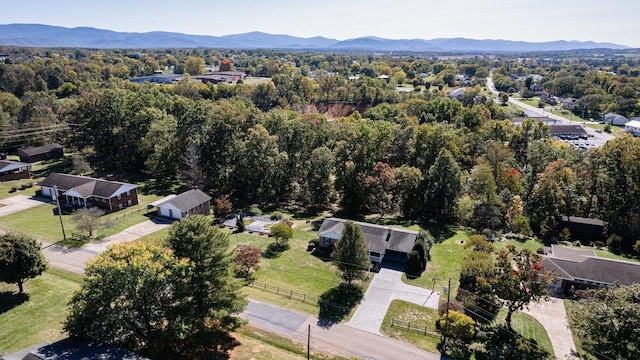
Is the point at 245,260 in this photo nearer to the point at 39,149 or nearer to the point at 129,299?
the point at 129,299

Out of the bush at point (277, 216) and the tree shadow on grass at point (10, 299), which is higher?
the tree shadow on grass at point (10, 299)

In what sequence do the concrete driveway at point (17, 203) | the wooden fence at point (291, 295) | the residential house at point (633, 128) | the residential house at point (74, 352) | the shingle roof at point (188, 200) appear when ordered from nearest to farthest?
the residential house at point (74, 352) → the wooden fence at point (291, 295) → the shingle roof at point (188, 200) → the concrete driveway at point (17, 203) → the residential house at point (633, 128)

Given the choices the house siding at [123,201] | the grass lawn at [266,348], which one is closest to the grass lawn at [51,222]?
the house siding at [123,201]

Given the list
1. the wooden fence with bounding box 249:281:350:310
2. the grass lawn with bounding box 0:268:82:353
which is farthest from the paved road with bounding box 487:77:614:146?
the grass lawn with bounding box 0:268:82:353

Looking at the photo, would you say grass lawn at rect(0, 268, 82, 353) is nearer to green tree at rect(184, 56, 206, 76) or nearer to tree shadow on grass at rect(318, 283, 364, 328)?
tree shadow on grass at rect(318, 283, 364, 328)

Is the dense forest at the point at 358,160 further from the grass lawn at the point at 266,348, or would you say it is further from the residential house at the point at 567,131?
the residential house at the point at 567,131

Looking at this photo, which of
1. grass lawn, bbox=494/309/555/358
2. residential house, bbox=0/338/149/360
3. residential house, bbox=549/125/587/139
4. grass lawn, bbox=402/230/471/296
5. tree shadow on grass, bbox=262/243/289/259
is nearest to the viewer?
residential house, bbox=0/338/149/360
